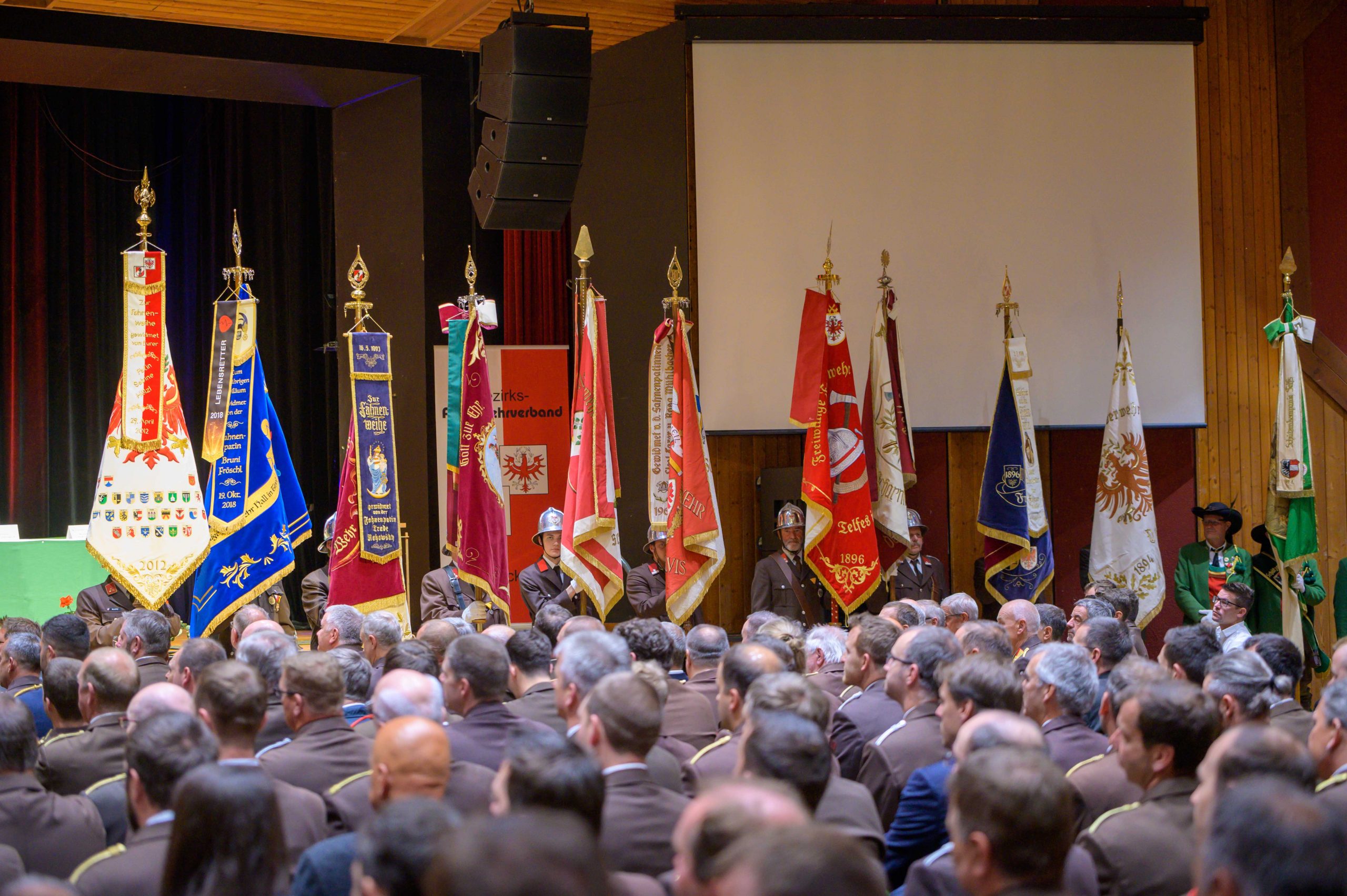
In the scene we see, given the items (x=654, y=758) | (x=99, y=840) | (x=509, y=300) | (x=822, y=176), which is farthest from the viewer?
(x=509, y=300)

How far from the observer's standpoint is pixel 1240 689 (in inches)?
151

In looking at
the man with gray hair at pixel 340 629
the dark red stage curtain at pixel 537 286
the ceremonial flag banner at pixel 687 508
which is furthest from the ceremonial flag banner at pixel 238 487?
the dark red stage curtain at pixel 537 286

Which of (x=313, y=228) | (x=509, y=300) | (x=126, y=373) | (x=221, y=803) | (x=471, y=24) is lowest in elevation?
(x=221, y=803)

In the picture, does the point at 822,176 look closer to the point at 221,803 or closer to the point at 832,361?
the point at 832,361

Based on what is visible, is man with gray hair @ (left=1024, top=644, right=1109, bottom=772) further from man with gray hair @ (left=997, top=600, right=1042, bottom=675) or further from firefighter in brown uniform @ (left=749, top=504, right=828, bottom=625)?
firefighter in brown uniform @ (left=749, top=504, right=828, bottom=625)

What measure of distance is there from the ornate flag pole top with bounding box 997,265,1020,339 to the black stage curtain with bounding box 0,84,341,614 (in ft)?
19.3

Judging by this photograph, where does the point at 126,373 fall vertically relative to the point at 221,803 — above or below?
above

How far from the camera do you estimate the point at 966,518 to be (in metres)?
9.52

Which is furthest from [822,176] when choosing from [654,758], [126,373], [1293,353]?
[654,758]

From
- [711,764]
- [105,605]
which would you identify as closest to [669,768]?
[711,764]

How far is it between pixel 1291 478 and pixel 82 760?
7.46m

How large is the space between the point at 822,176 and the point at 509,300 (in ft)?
11.9

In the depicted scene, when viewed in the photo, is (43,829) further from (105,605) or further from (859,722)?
(105,605)

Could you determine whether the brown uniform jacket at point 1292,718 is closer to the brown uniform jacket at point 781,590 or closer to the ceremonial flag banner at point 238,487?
the brown uniform jacket at point 781,590
